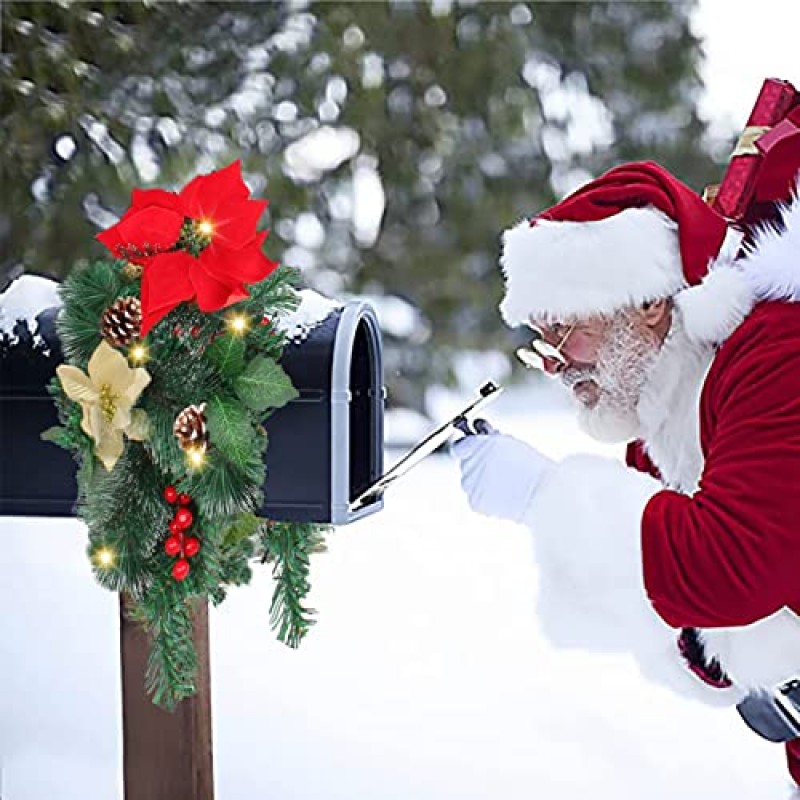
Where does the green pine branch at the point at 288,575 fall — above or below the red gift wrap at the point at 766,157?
below

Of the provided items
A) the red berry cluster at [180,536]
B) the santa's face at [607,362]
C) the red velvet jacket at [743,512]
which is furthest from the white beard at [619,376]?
the red berry cluster at [180,536]

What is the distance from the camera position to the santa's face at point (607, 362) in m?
1.00

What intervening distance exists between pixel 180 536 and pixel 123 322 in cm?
19

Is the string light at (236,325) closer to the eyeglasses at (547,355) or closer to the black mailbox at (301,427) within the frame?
the black mailbox at (301,427)

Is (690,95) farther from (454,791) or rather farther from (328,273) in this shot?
(454,791)

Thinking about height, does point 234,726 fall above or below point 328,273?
below

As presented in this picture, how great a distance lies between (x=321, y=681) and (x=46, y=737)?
413 millimetres

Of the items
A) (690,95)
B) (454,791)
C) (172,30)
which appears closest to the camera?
(454,791)

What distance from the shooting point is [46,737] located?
1736 millimetres

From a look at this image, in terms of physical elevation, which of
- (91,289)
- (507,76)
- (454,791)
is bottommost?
(454,791)

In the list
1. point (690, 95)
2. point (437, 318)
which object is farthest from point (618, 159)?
point (437, 318)

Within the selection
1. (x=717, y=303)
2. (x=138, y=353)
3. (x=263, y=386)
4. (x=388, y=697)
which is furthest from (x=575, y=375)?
(x=388, y=697)

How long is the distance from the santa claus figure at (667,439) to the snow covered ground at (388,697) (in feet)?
1.76

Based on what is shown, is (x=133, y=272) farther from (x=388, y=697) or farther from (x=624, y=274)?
(x=388, y=697)
